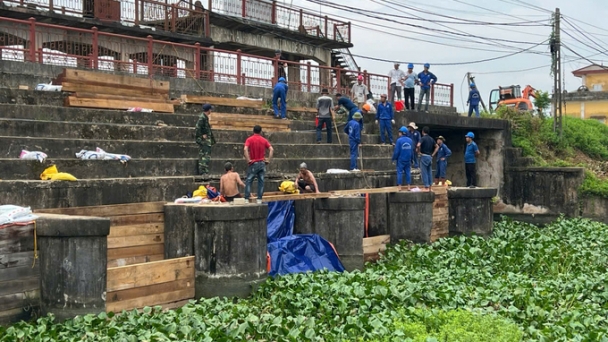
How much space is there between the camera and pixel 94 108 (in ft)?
48.4

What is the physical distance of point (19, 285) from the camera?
803cm

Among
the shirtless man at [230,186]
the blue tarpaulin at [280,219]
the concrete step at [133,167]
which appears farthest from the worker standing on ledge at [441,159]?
the shirtless man at [230,186]

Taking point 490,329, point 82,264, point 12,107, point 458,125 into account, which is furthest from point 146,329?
point 458,125

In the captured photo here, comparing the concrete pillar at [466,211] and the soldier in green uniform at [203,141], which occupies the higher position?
the soldier in green uniform at [203,141]

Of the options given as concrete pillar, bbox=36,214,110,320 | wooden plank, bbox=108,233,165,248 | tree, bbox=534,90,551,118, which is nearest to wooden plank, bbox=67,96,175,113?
wooden plank, bbox=108,233,165,248

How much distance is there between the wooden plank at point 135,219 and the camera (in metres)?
10.4

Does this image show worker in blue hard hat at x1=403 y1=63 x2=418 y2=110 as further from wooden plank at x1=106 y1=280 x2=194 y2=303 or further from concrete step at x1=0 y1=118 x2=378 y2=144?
wooden plank at x1=106 y1=280 x2=194 y2=303

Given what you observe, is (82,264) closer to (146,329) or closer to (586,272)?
(146,329)

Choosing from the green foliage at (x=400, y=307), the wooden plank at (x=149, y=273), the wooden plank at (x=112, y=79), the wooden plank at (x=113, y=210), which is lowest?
the green foliage at (x=400, y=307)

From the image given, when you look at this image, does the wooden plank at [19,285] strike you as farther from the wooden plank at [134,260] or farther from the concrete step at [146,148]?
the concrete step at [146,148]

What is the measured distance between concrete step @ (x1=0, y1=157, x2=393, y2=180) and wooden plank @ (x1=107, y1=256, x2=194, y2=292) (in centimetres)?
282

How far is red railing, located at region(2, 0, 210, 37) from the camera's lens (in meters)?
21.8

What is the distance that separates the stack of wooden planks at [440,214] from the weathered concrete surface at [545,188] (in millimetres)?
9275

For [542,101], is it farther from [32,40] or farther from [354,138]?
[32,40]
